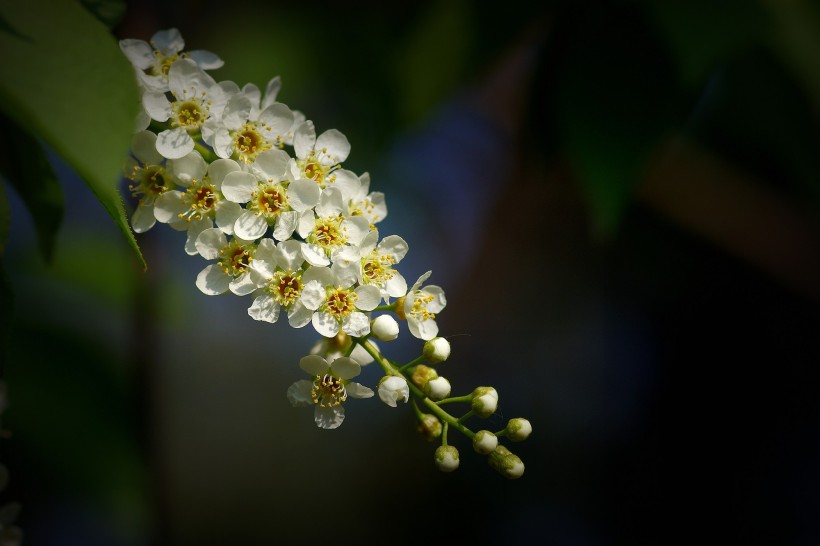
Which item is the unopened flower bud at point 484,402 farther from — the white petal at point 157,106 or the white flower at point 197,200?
the white petal at point 157,106

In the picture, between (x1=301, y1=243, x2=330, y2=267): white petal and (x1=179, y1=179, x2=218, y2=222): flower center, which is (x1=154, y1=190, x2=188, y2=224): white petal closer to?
(x1=179, y1=179, x2=218, y2=222): flower center

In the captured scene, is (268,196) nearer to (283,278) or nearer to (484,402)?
(283,278)

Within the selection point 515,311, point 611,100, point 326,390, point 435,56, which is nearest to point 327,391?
point 326,390

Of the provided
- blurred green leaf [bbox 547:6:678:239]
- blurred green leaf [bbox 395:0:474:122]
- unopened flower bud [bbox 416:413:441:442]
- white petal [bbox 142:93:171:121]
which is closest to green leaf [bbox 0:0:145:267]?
white petal [bbox 142:93:171:121]

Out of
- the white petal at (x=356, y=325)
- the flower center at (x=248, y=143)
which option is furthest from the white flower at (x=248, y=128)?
the white petal at (x=356, y=325)

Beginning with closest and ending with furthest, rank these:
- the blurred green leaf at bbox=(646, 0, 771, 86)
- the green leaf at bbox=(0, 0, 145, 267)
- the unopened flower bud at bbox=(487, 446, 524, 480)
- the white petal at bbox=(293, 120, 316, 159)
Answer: the green leaf at bbox=(0, 0, 145, 267)
the unopened flower bud at bbox=(487, 446, 524, 480)
the white petal at bbox=(293, 120, 316, 159)
the blurred green leaf at bbox=(646, 0, 771, 86)

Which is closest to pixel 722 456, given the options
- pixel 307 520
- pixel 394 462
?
pixel 394 462
